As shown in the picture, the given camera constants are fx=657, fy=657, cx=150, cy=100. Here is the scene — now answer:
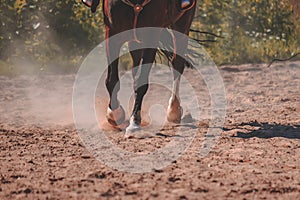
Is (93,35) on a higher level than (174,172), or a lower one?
higher

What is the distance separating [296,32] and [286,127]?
5.81m

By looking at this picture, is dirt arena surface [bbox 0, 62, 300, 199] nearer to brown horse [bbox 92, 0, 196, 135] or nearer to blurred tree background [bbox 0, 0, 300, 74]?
brown horse [bbox 92, 0, 196, 135]

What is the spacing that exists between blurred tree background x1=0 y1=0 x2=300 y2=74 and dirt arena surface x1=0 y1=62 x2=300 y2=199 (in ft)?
7.65

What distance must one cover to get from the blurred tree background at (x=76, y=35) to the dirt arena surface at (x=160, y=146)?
233 cm

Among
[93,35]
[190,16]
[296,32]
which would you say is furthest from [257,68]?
[190,16]

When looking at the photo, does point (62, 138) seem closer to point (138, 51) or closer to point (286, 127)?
point (138, 51)

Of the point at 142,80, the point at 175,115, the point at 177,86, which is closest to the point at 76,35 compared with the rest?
the point at 177,86

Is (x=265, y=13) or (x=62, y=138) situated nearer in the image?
(x=62, y=138)

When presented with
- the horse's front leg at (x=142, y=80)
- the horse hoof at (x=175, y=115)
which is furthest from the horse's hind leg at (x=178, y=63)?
the horse's front leg at (x=142, y=80)

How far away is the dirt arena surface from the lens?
12.7ft

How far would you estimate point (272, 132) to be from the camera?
602cm

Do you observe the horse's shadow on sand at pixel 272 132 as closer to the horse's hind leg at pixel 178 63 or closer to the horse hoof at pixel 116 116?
the horse's hind leg at pixel 178 63

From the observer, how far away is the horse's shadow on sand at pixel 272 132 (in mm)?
5859

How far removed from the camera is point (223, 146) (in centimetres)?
539
